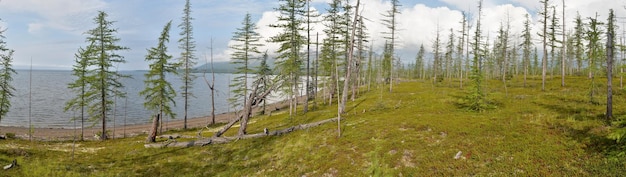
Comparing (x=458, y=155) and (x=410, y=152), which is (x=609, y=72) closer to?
(x=458, y=155)

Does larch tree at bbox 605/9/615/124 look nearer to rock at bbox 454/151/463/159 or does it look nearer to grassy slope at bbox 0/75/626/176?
grassy slope at bbox 0/75/626/176

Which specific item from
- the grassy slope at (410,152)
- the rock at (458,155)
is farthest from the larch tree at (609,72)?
the rock at (458,155)

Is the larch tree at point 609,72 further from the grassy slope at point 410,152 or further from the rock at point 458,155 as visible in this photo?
the rock at point 458,155

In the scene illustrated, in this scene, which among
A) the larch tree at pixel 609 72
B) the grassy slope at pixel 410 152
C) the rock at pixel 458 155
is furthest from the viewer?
the larch tree at pixel 609 72

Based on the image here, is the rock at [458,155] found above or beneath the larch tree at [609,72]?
beneath

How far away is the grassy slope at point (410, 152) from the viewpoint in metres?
12.1

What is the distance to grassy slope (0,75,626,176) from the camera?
12062mm

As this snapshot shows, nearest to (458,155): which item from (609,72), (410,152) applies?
(410,152)

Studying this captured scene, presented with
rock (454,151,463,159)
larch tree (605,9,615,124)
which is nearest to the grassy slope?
rock (454,151,463,159)

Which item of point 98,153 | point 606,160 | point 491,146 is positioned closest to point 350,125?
point 491,146

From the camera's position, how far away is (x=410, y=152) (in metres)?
14.4

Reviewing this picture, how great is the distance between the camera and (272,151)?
19094 millimetres

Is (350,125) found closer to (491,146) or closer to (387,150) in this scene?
(387,150)

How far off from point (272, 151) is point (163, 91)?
2139 centimetres
